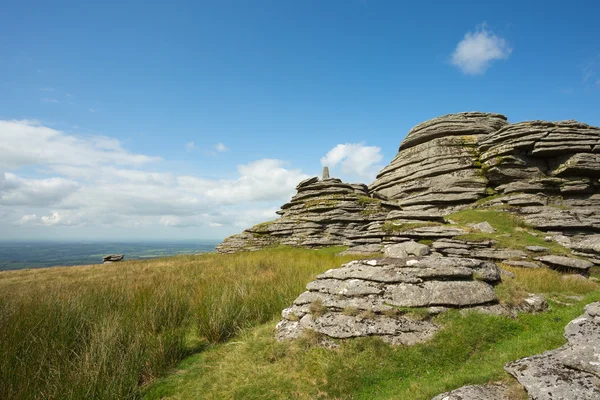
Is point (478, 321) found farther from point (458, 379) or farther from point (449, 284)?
point (458, 379)

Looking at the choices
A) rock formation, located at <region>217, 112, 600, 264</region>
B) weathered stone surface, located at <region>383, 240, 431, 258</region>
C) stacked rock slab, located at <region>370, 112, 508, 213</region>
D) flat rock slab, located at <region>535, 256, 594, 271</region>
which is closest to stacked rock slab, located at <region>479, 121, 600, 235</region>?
rock formation, located at <region>217, 112, 600, 264</region>

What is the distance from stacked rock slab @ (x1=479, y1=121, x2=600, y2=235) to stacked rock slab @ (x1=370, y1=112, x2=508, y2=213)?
186cm

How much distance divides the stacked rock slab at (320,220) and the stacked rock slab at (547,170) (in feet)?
34.4

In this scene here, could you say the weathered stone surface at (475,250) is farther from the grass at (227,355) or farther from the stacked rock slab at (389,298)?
the stacked rock slab at (389,298)

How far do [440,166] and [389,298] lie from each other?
24.9 m

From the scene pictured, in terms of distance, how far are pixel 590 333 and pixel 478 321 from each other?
6.05 feet

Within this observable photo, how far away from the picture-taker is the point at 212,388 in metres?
5.27

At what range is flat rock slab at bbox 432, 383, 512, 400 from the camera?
3.80 m

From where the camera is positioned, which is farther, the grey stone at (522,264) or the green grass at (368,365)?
the grey stone at (522,264)

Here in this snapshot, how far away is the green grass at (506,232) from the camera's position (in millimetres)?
15859

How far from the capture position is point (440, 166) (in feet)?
91.4

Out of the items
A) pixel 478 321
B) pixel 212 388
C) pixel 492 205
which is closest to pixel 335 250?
pixel 492 205

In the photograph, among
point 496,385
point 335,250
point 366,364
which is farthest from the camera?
point 335,250

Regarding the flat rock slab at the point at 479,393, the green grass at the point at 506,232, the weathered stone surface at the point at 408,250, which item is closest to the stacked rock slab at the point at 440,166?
the green grass at the point at 506,232
